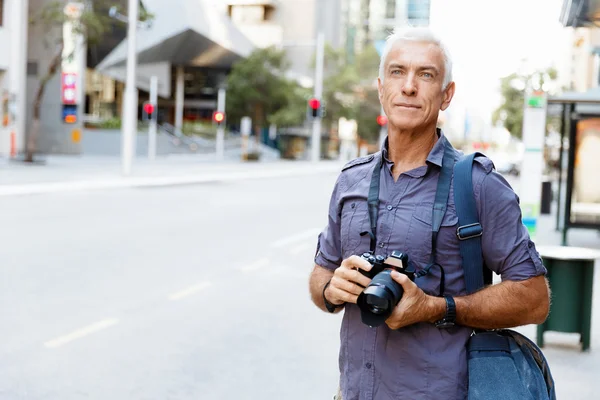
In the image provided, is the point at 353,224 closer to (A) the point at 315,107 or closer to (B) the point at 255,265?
(B) the point at 255,265

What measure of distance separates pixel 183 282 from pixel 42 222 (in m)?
5.92

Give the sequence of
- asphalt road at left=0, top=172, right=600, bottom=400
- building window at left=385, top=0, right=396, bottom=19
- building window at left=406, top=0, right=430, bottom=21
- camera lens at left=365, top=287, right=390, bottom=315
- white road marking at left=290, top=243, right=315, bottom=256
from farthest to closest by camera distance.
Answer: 1. building window at left=406, top=0, right=430, bottom=21
2. building window at left=385, top=0, right=396, bottom=19
3. white road marking at left=290, top=243, right=315, bottom=256
4. asphalt road at left=0, top=172, right=600, bottom=400
5. camera lens at left=365, top=287, right=390, bottom=315

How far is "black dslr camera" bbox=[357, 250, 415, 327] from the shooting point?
195 centimetres

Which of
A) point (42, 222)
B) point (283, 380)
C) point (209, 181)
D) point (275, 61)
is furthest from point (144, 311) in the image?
point (275, 61)

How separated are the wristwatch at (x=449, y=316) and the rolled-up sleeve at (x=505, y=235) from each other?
154mm

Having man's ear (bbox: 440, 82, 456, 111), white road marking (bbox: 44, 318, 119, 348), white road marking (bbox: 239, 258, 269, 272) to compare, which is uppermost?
man's ear (bbox: 440, 82, 456, 111)

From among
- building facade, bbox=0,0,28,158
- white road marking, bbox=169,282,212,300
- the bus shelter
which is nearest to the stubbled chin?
white road marking, bbox=169,282,212,300

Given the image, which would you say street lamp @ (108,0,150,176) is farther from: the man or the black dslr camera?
the black dslr camera

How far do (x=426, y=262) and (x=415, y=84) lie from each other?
482mm

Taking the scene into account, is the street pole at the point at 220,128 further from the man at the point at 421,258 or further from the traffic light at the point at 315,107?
the man at the point at 421,258

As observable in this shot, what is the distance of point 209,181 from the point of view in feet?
98.2

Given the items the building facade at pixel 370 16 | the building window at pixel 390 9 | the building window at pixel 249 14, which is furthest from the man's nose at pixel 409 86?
the building window at pixel 390 9

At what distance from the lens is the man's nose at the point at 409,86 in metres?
2.25

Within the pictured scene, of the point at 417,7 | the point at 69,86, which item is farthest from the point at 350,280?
the point at 417,7
